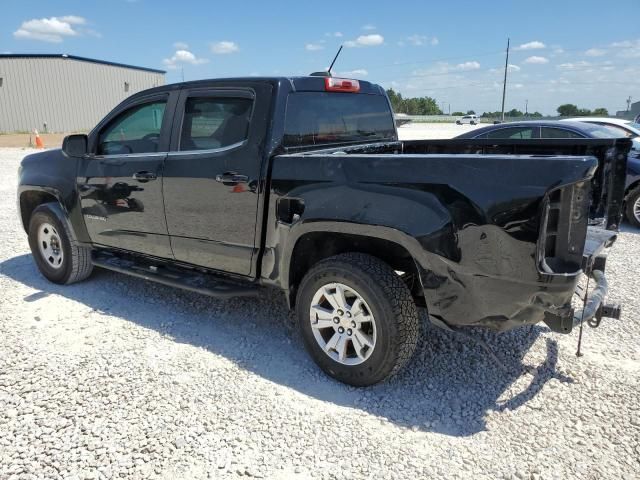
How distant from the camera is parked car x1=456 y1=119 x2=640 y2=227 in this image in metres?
7.45

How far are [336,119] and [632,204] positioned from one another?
18.7ft

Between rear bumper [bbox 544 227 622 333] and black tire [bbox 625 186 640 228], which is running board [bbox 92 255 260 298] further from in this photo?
black tire [bbox 625 186 640 228]

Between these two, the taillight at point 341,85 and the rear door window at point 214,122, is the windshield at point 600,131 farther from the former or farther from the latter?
the rear door window at point 214,122

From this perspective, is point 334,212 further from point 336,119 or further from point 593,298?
point 593,298

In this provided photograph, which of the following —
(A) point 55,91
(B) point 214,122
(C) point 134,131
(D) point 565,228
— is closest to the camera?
(D) point 565,228

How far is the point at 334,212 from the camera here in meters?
3.05

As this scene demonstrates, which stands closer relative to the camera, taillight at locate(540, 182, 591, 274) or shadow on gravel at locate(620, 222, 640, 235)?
Answer: taillight at locate(540, 182, 591, 274)

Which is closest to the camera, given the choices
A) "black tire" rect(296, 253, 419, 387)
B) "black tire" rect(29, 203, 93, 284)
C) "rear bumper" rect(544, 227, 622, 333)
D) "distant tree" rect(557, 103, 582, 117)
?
"rear bumper" rect(544, 227, 622, 333)

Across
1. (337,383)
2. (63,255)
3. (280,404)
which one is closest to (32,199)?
(63,255)

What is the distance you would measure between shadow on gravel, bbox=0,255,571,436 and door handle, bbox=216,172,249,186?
123cm

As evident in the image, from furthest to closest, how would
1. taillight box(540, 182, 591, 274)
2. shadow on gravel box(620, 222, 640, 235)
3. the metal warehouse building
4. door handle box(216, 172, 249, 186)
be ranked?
1. the metal warehouse building
2. shadow on gravel box(620, 222, 640, 235)
3. door handle box(216, 172, 249, 186)
4. taillight box(540, 182, 591, 274)

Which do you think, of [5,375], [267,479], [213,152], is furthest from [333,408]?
[5,375]

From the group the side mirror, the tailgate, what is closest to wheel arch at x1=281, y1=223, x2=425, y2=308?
the tailgate

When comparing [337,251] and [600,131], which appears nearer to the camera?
[337,251]
